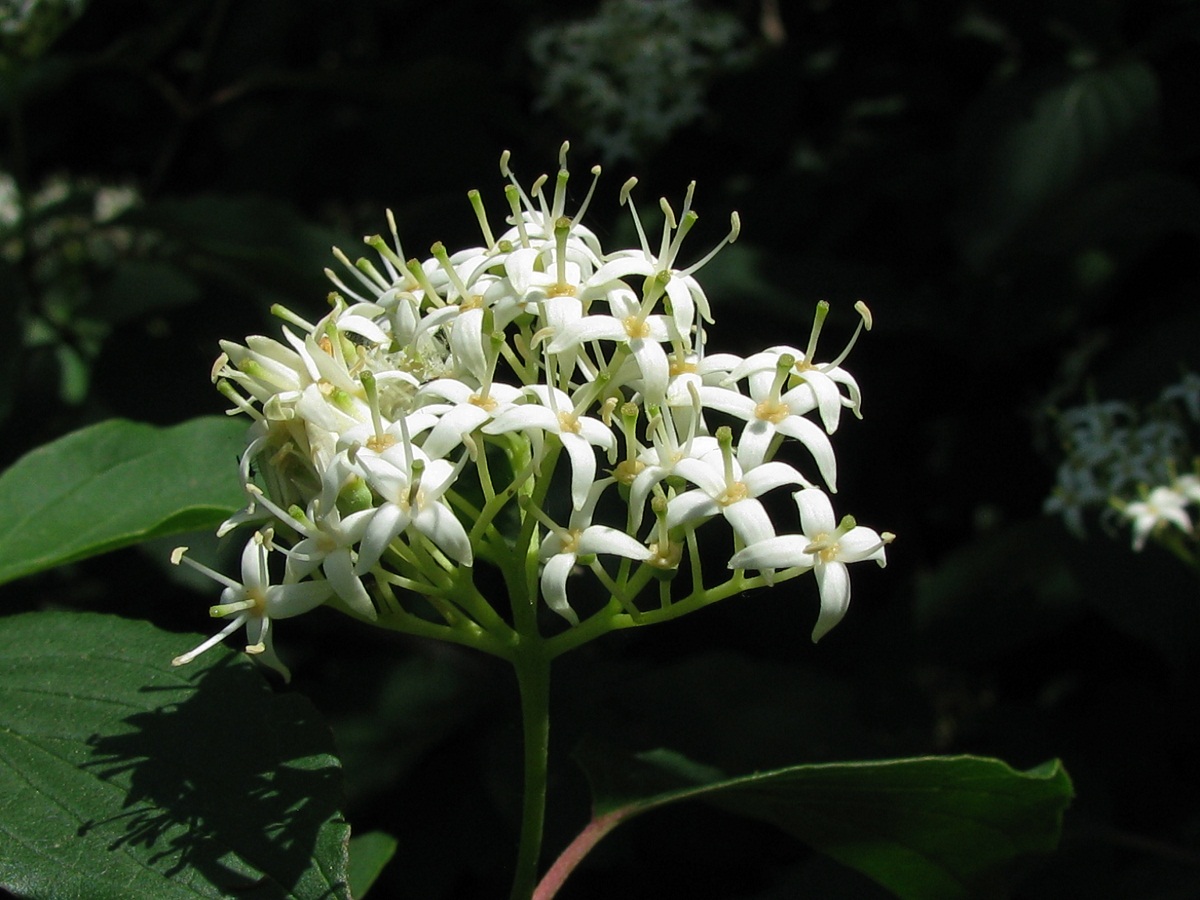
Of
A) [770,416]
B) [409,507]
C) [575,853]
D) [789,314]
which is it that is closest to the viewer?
[409,507]

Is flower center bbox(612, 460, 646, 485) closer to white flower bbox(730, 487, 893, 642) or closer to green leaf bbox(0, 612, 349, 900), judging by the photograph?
white flower bbox(730, 487, 893, 642)

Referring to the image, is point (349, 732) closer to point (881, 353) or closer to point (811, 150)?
point (881, 353)

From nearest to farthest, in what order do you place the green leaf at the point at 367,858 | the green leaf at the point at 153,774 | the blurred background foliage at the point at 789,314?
the green leaf at the point at 153,774 → the green leaf at the point at 367,858 → the blurred background foliage at the point at 789,314

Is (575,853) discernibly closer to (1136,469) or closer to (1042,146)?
(1136,469)

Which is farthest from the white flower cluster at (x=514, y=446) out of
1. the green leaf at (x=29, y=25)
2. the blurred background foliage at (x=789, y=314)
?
the green leaf at (x=29, y=25)

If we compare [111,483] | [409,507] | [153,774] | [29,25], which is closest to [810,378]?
[409,507]

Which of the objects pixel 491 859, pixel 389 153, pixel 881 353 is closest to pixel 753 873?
pixel 491 859

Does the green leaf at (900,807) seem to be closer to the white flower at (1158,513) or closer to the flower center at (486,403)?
the flower center at (486,403)
